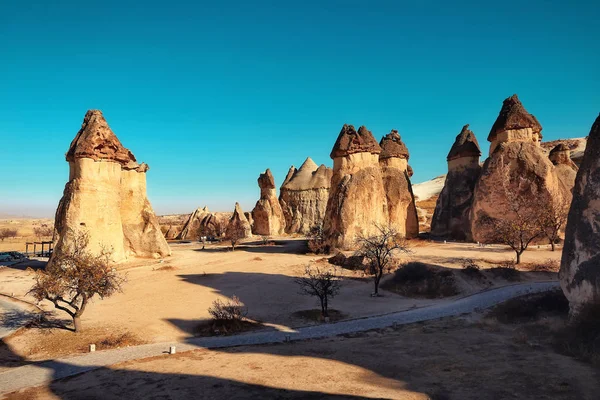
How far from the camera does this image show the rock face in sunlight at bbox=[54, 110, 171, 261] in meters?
20.8

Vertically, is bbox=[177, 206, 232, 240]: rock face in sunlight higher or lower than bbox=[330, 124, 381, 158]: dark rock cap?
lower

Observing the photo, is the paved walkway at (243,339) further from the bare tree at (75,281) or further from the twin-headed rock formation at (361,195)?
the twin-headed rock formation at (361,195)

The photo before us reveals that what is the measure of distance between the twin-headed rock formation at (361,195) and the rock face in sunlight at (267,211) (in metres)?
16.7

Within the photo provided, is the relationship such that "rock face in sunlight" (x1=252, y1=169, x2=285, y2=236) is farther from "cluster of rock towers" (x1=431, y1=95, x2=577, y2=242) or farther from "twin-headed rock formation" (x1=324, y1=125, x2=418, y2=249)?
"cluster of rock towers" (x1=431, y1=95, x2=577, y2=242)

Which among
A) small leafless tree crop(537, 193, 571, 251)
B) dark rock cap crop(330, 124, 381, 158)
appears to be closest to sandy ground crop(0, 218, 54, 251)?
dark rock cap crop(330, 124, 381, 158)

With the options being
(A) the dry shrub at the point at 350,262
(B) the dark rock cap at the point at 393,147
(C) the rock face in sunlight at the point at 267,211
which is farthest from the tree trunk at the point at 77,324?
(C) the rock face in sunlight at the point at 267,211

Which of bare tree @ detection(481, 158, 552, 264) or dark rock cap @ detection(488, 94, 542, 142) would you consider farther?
dark rock cap @ detection(488, 94, 542, 142)

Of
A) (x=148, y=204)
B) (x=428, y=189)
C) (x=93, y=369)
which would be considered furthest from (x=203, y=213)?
(x=428, y=189)

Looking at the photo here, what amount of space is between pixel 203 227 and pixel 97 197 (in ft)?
81.4

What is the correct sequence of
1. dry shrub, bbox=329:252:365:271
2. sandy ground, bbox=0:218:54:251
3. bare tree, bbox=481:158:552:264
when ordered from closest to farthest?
dry shrub, bbox=329:252:365:271
bare tree, bbox=481:158:552:264
sandy ground, bbox=0:218:54:251

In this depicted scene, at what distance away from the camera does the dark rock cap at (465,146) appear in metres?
30.9

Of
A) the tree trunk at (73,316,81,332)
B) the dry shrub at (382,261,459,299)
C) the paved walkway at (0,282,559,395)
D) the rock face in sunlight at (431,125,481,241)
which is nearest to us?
the paved walkway at (0,282,559,395)

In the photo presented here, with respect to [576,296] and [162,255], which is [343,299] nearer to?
[576,296]

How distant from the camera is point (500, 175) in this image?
1003 inches
